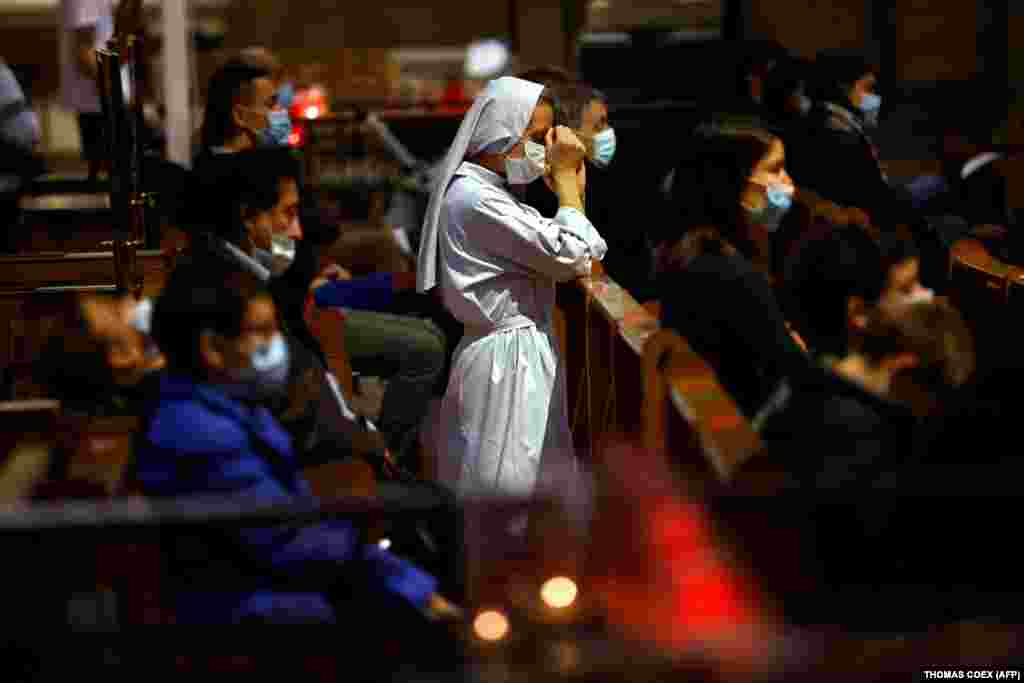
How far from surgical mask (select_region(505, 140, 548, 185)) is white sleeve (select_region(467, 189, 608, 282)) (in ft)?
0.24

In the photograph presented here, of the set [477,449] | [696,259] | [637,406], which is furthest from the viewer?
[477,449]

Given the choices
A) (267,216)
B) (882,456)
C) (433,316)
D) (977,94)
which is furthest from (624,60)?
(882,456)

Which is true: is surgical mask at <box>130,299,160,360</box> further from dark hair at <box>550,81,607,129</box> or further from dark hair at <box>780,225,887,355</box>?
dark hair at <box>550,81,607,129</box>

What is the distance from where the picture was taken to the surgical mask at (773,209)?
14.5 feet

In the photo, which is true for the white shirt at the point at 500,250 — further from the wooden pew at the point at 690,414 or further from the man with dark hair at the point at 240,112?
the man with dark hair at the point at 240,112

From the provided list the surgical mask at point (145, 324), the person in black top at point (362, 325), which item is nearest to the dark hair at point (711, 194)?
the surgical mask at point (145, 324)

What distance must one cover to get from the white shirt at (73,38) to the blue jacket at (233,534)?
4878mm

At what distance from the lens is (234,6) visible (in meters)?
18.0

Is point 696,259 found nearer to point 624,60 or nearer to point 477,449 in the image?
point 477,449

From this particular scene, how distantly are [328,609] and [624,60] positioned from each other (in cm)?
836

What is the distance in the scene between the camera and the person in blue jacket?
356 cm

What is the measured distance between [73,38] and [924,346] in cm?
564

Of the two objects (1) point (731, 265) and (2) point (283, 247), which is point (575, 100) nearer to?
(2) point (283, 247)

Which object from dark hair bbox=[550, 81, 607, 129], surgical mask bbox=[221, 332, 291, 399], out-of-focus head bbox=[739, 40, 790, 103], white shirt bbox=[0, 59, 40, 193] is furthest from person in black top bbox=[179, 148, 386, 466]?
out-of-focus head bbox=[739, 40, 790, 103]
